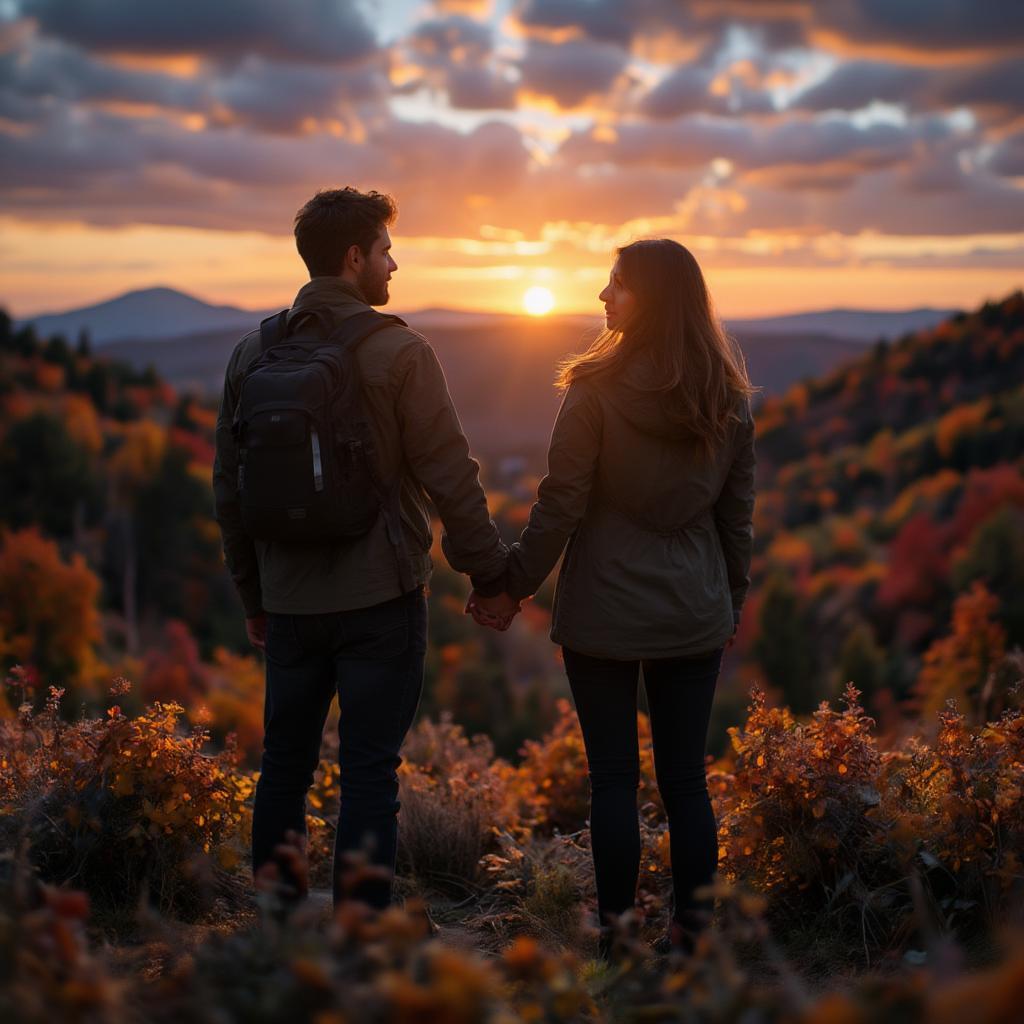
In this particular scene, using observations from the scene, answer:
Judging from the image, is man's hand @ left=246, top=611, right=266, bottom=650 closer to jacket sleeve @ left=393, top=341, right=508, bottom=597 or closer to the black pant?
jacket sleeve @ left=393, top=341, right=508, bottom=597

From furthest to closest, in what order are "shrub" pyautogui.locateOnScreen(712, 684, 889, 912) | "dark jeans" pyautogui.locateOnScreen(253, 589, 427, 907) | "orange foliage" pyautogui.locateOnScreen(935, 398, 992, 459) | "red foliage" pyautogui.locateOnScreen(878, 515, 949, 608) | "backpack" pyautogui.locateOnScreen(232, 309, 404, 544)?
1. "orange foliage" pyautogui.locateOnScreen(935, 398, 992, 459)
2. "red foliage" pyautogui.locateOnScreen(878, 515, 949, 608)
3. "shrub" pyautogui.locateOnScreen(712, 684, 889, 912)
4. "dark jeans" pyautogui.locateOnScreen(253, 589, 427, 907)
5. "backpack" pyautogui.locateOnScreen(232, 309, 404, 544)

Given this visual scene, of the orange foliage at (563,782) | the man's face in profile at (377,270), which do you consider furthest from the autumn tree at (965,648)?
the man's face in profile at (377,270)

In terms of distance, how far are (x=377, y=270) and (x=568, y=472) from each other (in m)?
0.80

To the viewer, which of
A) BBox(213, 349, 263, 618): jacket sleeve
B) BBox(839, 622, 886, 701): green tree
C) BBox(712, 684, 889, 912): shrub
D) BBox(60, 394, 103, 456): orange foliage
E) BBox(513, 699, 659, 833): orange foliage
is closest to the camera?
BBox(213, 349, 263, 618): jacket sleeve

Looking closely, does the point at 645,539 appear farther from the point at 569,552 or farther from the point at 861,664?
the point at 861,664

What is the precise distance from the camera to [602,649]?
3266mm

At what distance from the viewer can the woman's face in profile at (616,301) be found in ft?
10.8

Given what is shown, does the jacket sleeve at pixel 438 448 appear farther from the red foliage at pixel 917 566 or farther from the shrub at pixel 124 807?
the red foliage at pixel 917 566

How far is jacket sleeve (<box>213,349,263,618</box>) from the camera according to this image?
338 centimetres

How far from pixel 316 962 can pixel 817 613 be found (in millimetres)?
70236

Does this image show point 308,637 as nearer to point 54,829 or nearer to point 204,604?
point 54,829

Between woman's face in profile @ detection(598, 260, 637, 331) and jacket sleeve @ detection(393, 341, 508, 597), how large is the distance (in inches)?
21.4

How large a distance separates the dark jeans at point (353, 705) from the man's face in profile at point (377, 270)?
88cm

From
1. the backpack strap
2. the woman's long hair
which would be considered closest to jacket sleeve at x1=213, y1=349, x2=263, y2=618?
the backpack strap
